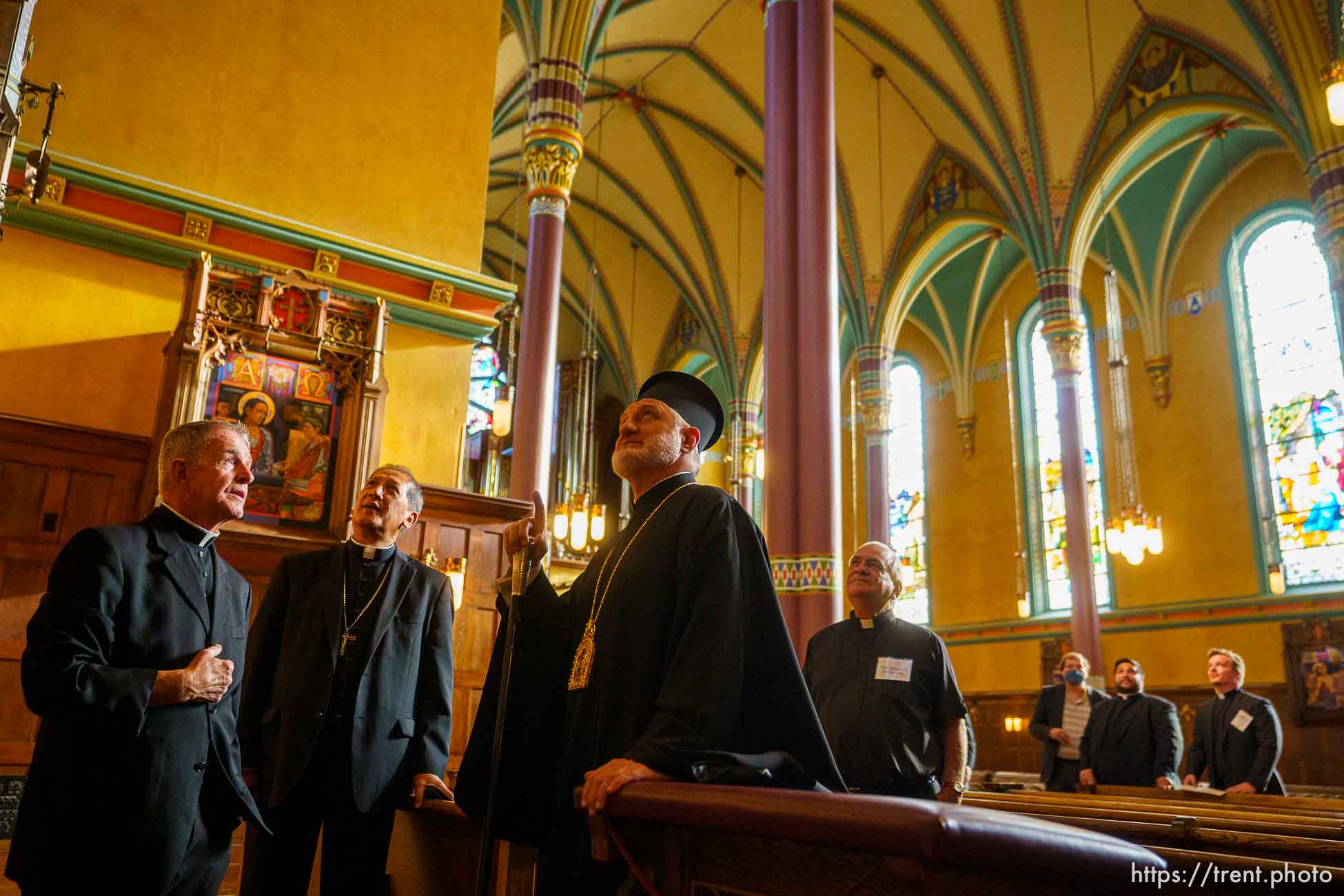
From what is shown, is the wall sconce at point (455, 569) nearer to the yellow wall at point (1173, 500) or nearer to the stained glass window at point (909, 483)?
the yellow wall at point (1173, 500)

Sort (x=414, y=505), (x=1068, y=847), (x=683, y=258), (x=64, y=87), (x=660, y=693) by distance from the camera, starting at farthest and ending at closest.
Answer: (x=683, y=258)
(x=64, y=87)
(x=414, y=505)
(x=660, y=693)
(x=1068, y=847)

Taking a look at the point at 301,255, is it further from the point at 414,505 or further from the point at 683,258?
the point at 683,258

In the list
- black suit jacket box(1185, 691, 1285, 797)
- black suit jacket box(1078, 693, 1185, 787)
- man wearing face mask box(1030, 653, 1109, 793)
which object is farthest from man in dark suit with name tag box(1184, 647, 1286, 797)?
man wearing face mask box(1030, 653, 1109, 793)

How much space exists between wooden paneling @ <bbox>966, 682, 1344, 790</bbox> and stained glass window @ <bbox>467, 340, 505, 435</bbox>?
29.6 feet

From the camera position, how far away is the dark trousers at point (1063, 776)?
704 cm

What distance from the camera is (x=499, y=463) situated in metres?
16.5

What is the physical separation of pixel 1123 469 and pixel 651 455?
1313cm

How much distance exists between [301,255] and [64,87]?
157 centimetres

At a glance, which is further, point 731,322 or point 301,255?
point 731,322

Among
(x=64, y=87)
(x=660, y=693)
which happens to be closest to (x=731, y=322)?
(x=64, y=87)

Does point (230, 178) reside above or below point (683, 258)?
below

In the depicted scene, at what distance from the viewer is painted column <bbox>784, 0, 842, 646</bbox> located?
5.81 metres

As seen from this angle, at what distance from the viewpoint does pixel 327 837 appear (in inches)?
105

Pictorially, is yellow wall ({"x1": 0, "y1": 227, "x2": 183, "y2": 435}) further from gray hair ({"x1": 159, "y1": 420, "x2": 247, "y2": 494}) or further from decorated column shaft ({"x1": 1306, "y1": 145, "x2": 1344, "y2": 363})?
decorated column shaft ({"x1": 1306, "y1": 145, "x2": 1344, "y2": 363})
